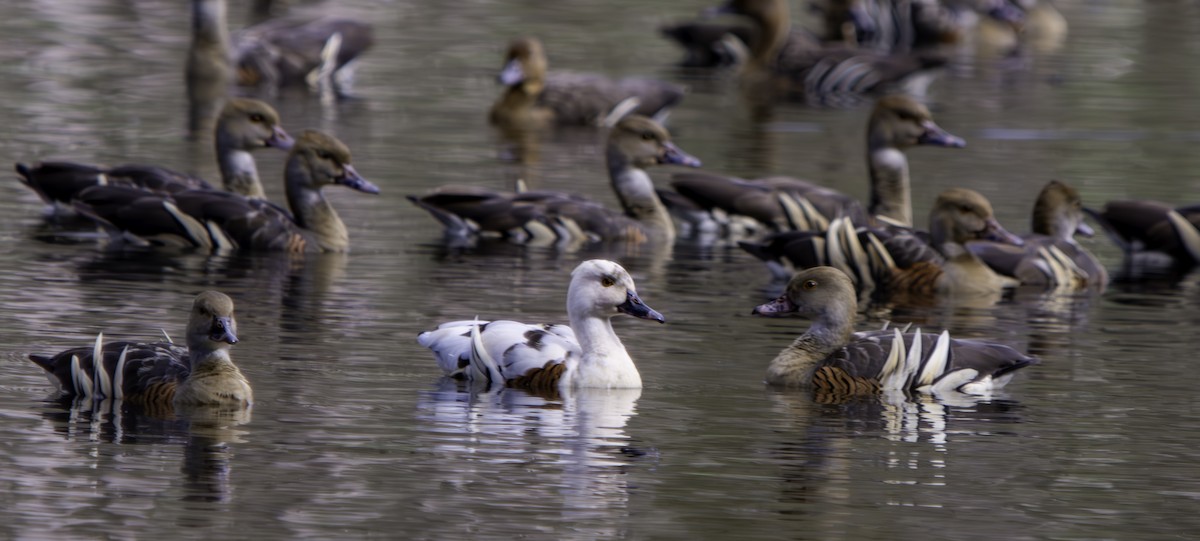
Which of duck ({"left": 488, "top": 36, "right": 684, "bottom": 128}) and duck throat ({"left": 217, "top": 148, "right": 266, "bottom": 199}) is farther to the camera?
duck ({"left": 488, "top": 36, "right": 684, "bottom": 128})

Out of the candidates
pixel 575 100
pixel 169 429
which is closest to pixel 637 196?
pixel 575 100

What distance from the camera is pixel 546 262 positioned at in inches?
676

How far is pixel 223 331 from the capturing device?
11.2 meters

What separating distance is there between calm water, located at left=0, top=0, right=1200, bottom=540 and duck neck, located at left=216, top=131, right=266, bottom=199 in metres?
1.17

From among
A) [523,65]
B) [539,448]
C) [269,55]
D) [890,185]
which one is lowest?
[539,448]

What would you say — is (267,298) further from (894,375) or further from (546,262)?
(894,375)

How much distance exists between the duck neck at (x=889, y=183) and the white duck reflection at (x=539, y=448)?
7.58 meters

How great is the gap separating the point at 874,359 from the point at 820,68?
1775cm

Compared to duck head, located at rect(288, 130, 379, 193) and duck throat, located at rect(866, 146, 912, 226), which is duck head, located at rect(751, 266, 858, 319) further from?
duck throat, located at rect(866, 146, 912, 226)

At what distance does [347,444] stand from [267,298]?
4717 millimetres

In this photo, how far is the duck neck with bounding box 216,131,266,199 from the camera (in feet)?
61.2

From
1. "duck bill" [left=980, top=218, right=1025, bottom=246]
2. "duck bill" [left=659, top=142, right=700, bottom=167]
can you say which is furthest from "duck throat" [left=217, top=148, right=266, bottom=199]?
"duck bill" [left=980, top=218, right=1025, bottom=246]

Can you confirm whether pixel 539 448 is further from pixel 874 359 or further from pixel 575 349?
pixel 874 359

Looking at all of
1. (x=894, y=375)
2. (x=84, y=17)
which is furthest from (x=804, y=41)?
(x=894, y=375)
